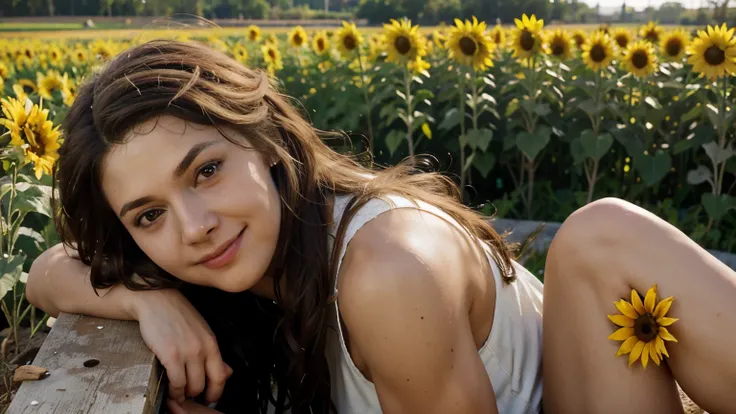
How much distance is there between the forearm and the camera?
1615 millimetres

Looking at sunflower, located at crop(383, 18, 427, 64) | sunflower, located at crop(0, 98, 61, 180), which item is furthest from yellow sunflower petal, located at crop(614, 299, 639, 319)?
sunflower, located at crop(383, 18, 427, 64)

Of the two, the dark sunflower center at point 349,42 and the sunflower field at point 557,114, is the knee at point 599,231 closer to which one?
the sunflower field at point 557,114

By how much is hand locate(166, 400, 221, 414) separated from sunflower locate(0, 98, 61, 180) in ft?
2.35

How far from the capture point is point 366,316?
1.34 metres

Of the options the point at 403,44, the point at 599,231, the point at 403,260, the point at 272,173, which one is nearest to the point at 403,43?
the point at 403,44

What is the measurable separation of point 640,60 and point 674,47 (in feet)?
1.43

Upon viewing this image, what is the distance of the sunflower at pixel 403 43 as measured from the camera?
3.84 metres

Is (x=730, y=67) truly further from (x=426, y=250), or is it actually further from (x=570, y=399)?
(x=426, y=250)

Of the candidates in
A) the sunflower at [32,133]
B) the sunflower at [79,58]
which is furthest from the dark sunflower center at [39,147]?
the sunflower at [79,58]

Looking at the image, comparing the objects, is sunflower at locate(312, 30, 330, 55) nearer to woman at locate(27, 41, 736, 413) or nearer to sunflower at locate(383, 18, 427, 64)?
sunflower at locate(383, 18, 427, 64)

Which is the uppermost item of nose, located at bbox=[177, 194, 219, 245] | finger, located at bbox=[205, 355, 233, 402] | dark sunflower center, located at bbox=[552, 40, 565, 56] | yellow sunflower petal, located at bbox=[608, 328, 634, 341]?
nose, located at bbox=[177, 194, 219, 245]

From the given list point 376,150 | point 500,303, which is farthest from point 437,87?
point 500,303

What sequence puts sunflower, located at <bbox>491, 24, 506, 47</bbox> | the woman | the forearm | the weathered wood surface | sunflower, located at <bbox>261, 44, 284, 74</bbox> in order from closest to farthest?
1. the weathered wood surface
2. the woman
3. the forearm
4. sunflower, located at <bbox>491, 24, 506, 47</bbox>
5. sunflower, located at <bbox>261, 44, 284, 74</bbox>

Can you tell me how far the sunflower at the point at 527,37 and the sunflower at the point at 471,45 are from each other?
0.45 ft
